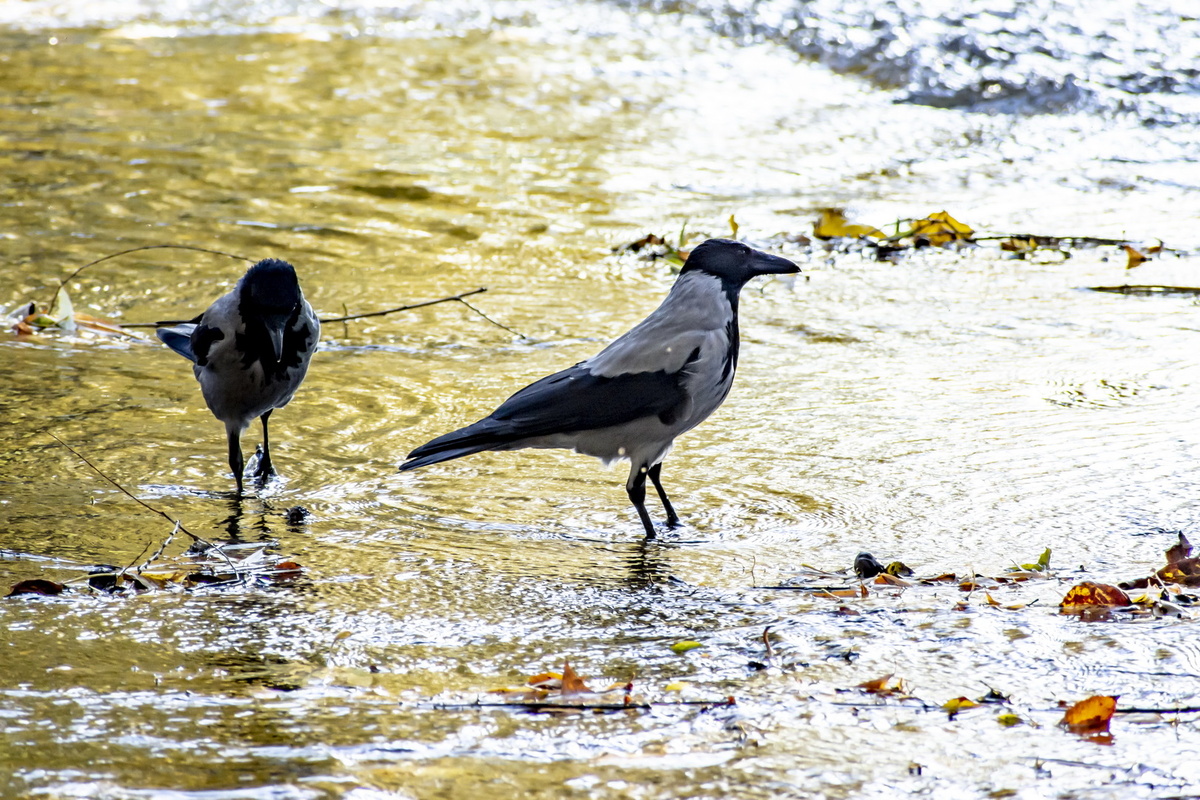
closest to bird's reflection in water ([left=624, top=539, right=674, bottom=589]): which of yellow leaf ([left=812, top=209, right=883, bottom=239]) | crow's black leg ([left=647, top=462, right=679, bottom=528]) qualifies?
crow's black leg ([left=647, top=462, right=679, bottom=528])

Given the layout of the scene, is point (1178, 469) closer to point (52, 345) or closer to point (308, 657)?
point (308, 657)

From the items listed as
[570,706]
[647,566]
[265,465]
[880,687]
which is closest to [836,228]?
[265,465]

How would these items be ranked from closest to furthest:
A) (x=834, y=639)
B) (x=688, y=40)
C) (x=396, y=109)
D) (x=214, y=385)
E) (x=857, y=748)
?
1. (x=857, y=748)
2. (x=834, y=639)
3. (x=214, y=385)
4. (x=396, y=109)
5. (x=688, y=40)

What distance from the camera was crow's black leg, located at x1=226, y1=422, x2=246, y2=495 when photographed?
4907mm

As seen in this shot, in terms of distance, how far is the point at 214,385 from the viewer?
5129 millimetres

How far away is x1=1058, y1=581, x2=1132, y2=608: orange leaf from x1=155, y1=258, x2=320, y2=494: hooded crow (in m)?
2.76

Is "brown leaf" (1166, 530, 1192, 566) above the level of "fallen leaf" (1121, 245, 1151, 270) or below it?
below

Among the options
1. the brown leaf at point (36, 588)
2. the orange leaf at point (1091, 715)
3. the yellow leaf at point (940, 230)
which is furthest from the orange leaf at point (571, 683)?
the yellow leaf at point (940, 230)

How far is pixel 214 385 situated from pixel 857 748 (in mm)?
3021

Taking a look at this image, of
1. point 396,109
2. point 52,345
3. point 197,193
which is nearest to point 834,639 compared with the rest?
point 52,345

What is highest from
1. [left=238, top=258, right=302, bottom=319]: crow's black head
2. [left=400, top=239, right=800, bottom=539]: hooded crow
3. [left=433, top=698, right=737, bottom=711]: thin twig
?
[left=238, top=258, right=302, bottom=319]: crow's black head

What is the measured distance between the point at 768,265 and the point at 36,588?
2.58 meters

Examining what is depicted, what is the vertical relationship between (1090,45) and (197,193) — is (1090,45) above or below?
above

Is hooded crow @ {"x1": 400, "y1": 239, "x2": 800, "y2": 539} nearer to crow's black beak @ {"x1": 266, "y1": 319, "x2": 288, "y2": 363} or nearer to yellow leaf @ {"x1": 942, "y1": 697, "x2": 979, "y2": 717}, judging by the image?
crow's black beak @ {"x1": 266, "y1": 319, "x2": 288, "y2": 363}
